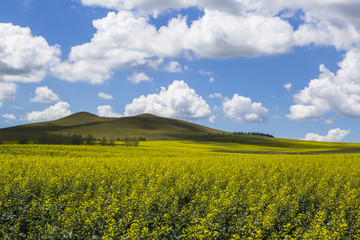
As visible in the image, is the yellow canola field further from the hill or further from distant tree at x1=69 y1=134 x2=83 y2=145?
the hill

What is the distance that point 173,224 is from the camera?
10.3 metres

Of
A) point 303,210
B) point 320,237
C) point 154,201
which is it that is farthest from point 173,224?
point 303,210

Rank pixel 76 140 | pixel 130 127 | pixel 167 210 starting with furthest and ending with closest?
pixel 130 127, pixel 76 140, pixel 167 210

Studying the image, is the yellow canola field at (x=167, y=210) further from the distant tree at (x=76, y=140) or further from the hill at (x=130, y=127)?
the hill at (x=130, y=127)

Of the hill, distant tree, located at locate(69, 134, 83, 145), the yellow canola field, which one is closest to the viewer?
the yellow canola field

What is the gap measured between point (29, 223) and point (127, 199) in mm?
3466

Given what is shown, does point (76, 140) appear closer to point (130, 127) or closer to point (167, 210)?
point (167, 210)

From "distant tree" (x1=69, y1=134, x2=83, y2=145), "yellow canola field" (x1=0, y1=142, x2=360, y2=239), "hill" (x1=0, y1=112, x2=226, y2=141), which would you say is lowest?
"yellow canola field" (x1=0, y1=142, x2=360, y2=239)

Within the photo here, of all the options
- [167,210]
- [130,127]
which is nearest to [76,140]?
[167,210]

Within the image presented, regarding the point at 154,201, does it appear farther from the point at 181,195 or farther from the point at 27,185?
the point at 27,185

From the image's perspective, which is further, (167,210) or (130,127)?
(130,127)

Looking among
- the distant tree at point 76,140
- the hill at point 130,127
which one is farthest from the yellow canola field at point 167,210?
the hill at point 130,127

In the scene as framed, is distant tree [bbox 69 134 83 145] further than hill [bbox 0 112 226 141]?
No

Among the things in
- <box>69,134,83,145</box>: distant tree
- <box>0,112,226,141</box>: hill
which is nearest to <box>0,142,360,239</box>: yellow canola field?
<box>69,134,83,145</box>: distant tree
